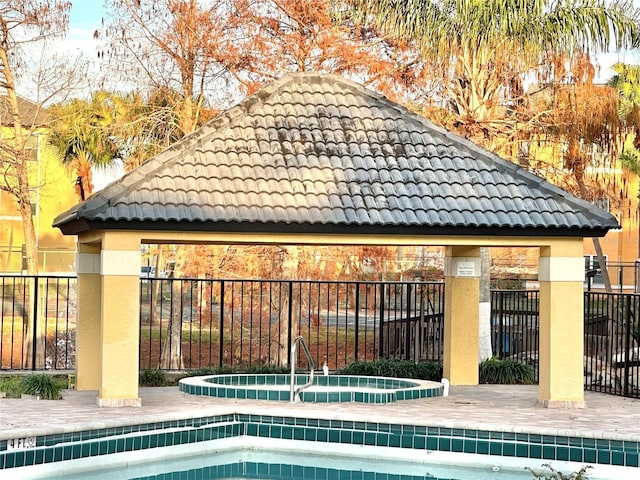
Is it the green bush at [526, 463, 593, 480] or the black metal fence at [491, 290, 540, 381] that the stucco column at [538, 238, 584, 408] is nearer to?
the green bush at [526, 463, 593, 480]

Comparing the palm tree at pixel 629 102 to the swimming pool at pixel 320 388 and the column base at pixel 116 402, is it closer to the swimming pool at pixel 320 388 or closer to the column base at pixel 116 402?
the swimming pool at pixel 320 388

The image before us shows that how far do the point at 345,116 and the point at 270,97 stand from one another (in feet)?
3.67

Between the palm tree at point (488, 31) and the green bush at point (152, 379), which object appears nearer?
the green bush at point (152, 379)

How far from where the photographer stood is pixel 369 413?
40.4ft

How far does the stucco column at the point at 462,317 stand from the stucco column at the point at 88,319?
5356 millimetres

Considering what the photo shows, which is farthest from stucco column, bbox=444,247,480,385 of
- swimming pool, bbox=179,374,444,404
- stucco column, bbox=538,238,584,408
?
stucco column, bbox=538,238,584,408

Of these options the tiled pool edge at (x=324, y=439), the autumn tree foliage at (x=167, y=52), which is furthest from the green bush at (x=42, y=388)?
the autumn tree foliage at (x=167, y=52)

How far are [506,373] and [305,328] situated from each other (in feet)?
48.2

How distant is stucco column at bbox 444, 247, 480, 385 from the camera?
655 inches

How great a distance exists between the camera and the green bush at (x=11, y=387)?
46.0ft

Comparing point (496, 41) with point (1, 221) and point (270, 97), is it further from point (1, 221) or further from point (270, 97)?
point (1, 221)

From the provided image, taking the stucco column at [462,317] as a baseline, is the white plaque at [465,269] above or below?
above

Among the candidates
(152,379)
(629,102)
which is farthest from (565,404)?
(629,102)

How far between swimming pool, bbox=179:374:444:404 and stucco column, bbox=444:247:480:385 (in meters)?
1.19
